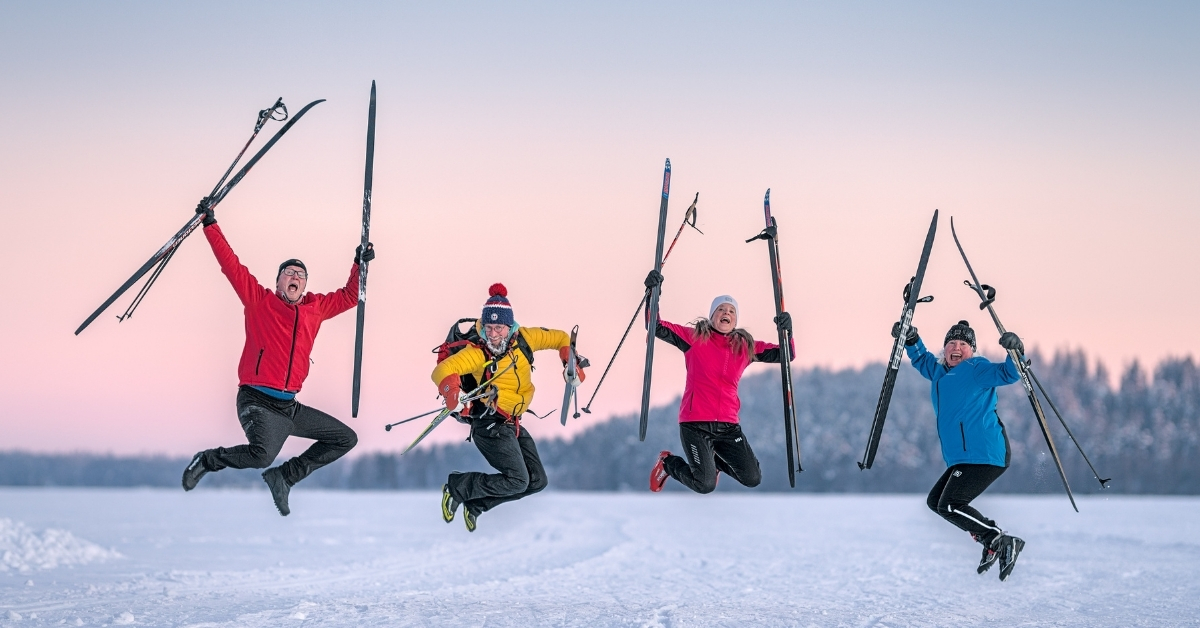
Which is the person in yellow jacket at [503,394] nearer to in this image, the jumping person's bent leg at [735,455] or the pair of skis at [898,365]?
the jumping person's bent leg at [735,455]

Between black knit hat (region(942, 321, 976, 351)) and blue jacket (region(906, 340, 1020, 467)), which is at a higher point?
black knit hat (region(942, 321, 976, 351))

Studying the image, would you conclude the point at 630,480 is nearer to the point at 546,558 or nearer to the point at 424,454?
the point at 424,454

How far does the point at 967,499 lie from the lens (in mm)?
9117

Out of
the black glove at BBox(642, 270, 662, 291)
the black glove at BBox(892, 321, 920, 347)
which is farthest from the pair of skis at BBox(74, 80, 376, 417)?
the black glove at BBox(892, 321, 920, 347)

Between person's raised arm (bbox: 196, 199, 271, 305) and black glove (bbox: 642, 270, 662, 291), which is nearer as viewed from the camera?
person's raised arm (bbox: 196, 199, 271, 305)

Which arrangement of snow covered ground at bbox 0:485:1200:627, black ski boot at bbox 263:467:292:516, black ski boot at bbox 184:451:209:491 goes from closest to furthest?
black ski boot at bbox 184:451:209:491 < black ski boot at bbox 263:467:292:516 < snow covered ground at bbox 0:485:1200:627

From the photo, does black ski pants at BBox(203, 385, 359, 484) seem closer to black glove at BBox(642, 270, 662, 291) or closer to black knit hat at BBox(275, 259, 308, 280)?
black knit hat at BBox(275, 259, 308, 280)

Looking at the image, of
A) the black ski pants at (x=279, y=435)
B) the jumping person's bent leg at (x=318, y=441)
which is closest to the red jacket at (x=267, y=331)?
the black ski pants at (x=279, y=435)

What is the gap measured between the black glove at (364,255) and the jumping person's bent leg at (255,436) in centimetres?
141

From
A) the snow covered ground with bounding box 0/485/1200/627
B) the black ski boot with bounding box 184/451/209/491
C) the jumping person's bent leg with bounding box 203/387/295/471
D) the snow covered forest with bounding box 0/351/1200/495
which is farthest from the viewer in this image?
the snow covered forest with bounding box 0/351/1200/495

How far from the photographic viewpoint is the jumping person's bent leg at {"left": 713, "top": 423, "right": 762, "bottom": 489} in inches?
382

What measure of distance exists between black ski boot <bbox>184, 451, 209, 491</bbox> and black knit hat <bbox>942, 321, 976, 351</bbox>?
20.6ft

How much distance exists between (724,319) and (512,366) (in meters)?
1.95

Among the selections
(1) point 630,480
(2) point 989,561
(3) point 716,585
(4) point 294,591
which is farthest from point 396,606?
(1) point 630,480
